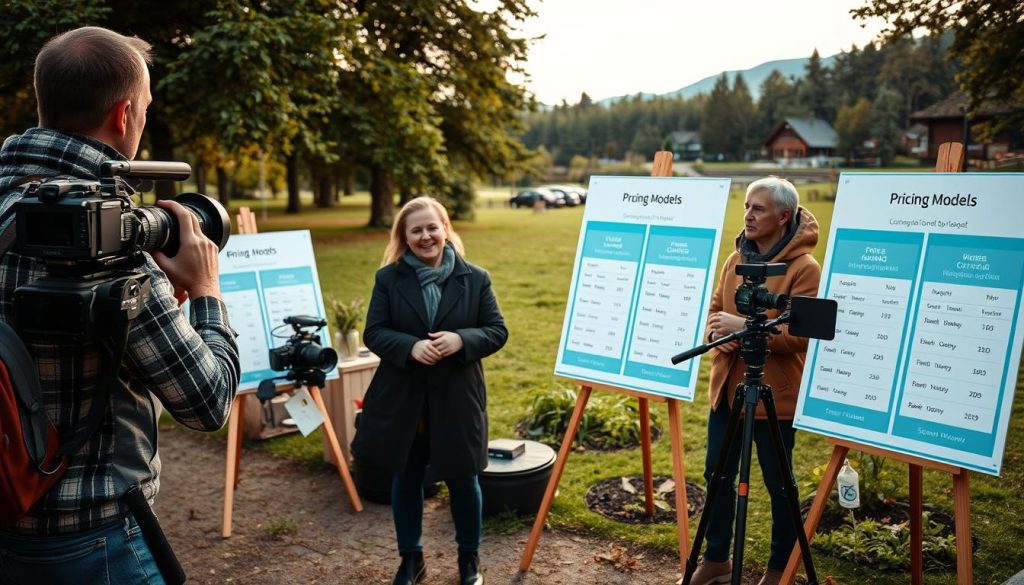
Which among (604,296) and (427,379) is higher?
(604,296)

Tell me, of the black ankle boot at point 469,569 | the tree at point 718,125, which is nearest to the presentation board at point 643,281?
the black ankle boot at point 469,569

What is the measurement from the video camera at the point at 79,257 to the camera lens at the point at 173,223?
23mm

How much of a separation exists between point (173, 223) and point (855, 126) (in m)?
64.2

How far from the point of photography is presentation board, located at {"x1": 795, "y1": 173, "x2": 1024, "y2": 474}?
2.97 metres

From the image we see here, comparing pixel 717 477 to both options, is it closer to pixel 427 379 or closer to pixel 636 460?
pixel 427 379

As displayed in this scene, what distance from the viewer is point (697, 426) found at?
630 cm

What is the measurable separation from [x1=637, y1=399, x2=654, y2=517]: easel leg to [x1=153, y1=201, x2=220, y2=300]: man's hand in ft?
10.4

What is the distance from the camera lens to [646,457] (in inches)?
181

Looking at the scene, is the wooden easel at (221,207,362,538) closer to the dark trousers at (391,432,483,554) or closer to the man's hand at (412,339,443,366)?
the dark trousers at (391,432,483,554)

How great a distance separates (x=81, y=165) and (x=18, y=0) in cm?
1085

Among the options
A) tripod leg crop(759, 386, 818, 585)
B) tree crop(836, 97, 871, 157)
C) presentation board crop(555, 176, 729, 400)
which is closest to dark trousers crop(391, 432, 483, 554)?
presentation board crop(555, 176, 729, 400)

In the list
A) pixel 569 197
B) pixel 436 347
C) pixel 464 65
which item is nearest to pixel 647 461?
pixel 436 347

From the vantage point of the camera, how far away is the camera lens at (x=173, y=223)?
5.24ft

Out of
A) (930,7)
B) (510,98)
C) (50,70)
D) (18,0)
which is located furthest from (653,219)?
(510,98)
